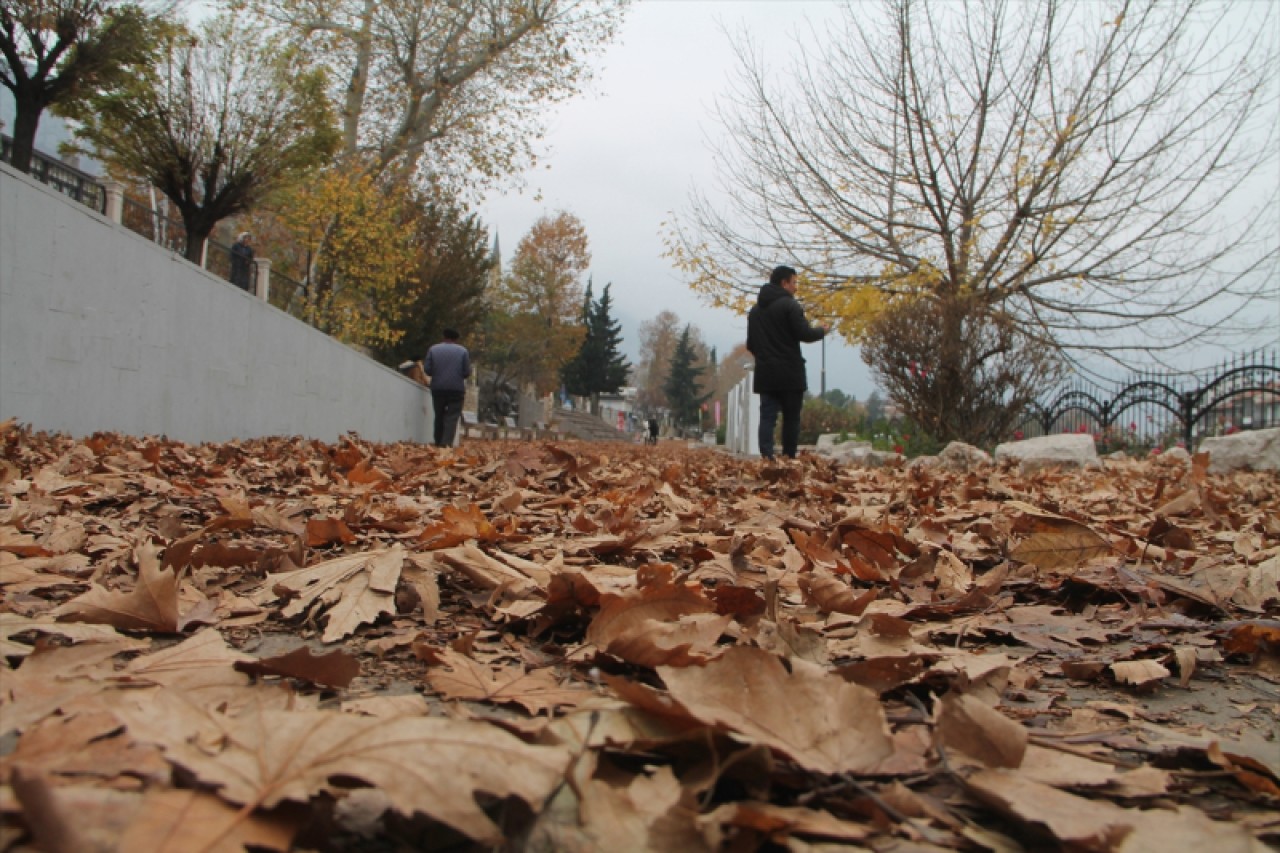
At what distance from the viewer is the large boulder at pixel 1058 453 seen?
9344mm

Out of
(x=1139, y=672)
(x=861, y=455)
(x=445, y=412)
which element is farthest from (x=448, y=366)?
(x=1139, y=672)

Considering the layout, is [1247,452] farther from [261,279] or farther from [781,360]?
[261,279]

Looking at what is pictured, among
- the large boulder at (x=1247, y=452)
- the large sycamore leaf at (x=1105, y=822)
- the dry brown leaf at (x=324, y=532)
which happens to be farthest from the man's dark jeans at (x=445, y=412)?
the large sycamore leaf at (x=1105, y=822)

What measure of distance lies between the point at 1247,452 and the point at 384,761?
11808 mm

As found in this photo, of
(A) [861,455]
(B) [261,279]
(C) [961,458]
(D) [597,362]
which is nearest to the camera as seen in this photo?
(C) [961,458]

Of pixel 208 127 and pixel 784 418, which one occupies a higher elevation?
pixel 208 127

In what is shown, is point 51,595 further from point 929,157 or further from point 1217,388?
point 1217,388

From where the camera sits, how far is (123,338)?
25.2 ft

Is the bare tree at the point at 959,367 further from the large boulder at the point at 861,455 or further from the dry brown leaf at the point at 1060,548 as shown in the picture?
the dry brown leaf at the point at 1060,548

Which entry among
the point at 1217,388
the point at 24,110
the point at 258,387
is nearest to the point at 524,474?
the point at 258,387

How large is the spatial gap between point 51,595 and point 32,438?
172 inches

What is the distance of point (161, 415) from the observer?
8.45 meters

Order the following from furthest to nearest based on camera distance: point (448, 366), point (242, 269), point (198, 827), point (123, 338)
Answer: point (242, 269) → point (448, 366) → point (123, 338) → point (198, 827)

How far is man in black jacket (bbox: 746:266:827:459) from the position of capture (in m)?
8.66
